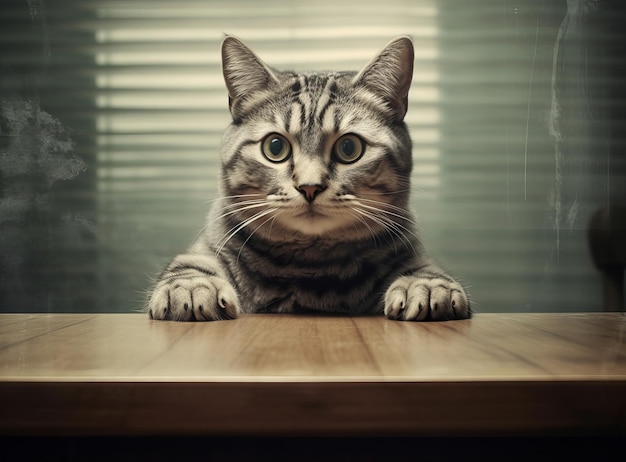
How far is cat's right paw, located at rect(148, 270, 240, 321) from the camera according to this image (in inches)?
33.2

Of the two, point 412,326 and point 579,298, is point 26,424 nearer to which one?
point 412,326

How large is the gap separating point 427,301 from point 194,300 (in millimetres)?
364

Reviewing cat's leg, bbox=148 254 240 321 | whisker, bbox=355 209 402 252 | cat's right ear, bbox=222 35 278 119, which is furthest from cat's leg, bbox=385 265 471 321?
cat's right ear, bbox=222 35 278 119

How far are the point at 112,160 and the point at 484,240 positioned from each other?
2.69 feet

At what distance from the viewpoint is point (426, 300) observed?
2.80 feet

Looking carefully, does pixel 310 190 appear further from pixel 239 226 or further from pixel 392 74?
pixel 392 74

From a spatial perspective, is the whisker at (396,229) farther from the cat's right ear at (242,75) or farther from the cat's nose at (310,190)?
the cat's right ear at (242,75)

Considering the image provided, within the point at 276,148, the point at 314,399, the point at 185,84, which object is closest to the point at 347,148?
the point at 276,148

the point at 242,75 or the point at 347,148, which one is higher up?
the point at 242,75

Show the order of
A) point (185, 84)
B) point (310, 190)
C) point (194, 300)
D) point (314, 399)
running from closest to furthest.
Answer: point (314, 399) < point (194, 300) < point (310, 190) < point (185, 84)

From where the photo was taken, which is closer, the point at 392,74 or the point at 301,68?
the point at 392,74

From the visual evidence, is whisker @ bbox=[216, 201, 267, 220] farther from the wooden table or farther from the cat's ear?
the wooden table

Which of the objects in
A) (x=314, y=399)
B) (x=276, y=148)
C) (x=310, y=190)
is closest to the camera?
(x=314, y=399)

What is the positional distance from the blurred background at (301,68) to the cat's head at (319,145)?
4.6 inches
